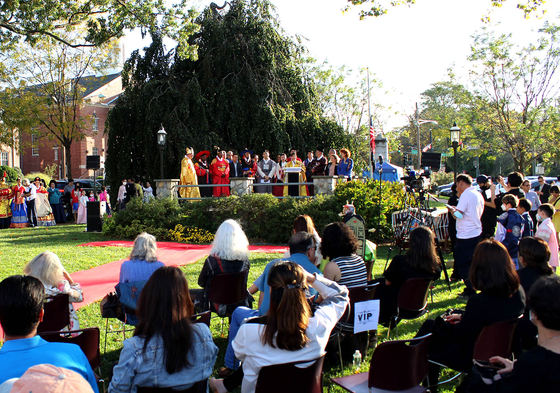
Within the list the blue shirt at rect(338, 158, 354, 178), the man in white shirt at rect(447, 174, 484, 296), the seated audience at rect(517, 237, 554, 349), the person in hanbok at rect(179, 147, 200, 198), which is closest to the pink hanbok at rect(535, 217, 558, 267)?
the man in white shirt at rect(447, 174, 484, 296)

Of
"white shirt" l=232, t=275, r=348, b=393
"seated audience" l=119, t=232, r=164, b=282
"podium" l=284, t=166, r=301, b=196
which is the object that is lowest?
"white shirt" l=232, t=275, r=348, b=393

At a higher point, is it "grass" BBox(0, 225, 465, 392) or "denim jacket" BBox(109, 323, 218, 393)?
"denim jacket" BBox(109, 323, 218, 393)

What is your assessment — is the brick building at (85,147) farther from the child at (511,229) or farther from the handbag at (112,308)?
the handbag at (112,308)

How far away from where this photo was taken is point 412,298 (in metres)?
4.75

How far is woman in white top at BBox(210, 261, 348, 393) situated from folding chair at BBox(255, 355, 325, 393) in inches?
1.5

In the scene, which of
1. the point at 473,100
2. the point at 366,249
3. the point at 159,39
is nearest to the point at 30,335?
the point at 366,249

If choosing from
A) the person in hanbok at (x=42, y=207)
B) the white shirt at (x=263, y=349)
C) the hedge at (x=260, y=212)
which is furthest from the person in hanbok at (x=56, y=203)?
the white shirt at (x=263, y=349)

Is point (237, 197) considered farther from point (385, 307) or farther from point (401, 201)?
point (385, 307)

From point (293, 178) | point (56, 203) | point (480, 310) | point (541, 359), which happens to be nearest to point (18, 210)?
point (56, 203)

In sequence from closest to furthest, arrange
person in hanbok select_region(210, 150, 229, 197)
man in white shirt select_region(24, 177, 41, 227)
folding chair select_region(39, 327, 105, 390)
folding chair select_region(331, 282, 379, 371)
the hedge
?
folding chair select_region(39, 327, 105, 390) < folding chair select_region(331, 282, 379, 371) < the hedge < person in hanbok select_region(210, 150, 229, 197) < man in white shirt select_region(24, 177, 41, 227)

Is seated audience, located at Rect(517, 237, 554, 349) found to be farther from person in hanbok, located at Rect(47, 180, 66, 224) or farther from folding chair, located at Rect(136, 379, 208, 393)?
person in hanbok, located at Rect(47, 180, 66, 224)

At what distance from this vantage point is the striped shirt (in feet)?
14.5

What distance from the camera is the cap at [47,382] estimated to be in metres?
1.44

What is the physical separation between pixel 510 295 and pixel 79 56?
3248 cm
